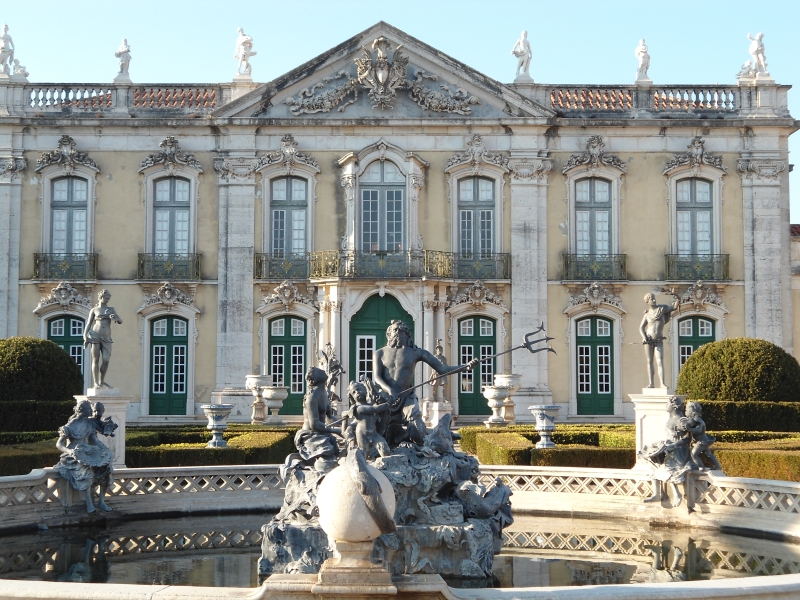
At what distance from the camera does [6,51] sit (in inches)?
1086

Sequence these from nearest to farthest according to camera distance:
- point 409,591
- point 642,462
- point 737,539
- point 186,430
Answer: point 409,591
point 737,539
point 642,462
point 186,430

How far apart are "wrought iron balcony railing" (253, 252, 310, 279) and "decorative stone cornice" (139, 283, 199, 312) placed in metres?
1.72

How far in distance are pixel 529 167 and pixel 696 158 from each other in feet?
12.9

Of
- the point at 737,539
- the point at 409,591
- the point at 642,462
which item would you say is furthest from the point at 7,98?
the point at 409,591

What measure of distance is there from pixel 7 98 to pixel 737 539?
2128cm

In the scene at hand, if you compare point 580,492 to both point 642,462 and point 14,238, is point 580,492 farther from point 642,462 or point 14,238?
point 14,238

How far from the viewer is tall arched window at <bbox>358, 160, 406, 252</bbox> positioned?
27047 mm

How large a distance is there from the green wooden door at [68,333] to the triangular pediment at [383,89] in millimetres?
6037

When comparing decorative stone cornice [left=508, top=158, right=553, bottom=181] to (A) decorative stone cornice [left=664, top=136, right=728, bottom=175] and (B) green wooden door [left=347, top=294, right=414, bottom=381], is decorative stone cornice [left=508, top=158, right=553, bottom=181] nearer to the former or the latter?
(A) decorative stone cornice [left=664, top=136, right=728, bottom=175]

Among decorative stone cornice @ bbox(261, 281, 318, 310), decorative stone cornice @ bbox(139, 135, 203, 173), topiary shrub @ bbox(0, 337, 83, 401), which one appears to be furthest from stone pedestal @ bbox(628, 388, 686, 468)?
decorative stone cornice @ bbox(139, 135, 203, 173)

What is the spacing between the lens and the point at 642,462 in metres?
14.6

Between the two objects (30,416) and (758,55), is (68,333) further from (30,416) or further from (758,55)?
(758,55)

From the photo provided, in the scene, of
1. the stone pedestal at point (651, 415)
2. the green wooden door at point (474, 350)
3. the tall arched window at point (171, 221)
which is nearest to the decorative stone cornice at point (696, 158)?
the green wooden door at point (474, 350)

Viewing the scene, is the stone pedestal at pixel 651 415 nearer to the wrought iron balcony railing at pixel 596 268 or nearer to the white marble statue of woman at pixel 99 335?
the white marble statue of woman at pixel 99 335
